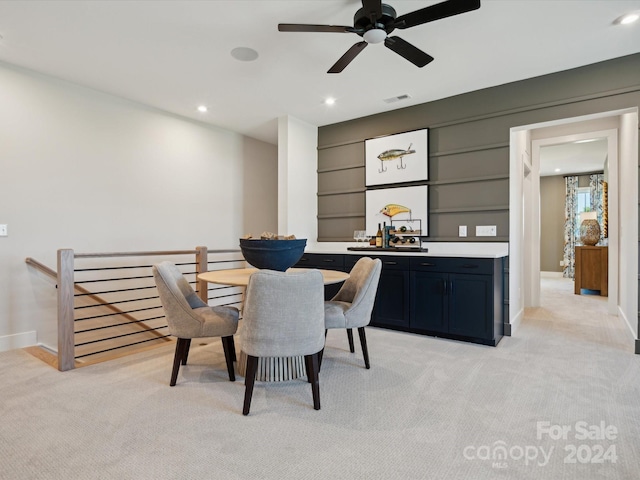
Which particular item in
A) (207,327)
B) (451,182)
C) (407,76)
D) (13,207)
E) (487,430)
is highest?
(407,76)

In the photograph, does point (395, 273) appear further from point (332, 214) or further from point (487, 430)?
point (487, 430)

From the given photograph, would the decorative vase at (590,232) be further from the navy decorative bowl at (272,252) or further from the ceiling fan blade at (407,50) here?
the navy decorative bowl at (272,252)

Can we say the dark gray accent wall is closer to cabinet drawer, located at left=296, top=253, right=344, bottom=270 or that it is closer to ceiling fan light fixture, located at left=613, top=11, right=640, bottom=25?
ceiling fan light fixture, located at left=613, top=11, right=640, bottom=25

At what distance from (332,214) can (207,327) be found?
295 centimetres

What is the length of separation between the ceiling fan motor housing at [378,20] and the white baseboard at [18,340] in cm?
394

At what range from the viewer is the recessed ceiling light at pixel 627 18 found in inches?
100

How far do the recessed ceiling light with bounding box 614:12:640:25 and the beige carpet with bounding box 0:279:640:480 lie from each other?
2.60 m

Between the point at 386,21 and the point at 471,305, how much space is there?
2.53m

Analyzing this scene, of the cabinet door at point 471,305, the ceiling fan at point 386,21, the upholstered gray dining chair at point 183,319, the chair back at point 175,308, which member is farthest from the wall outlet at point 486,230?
the chair back at point 175,308

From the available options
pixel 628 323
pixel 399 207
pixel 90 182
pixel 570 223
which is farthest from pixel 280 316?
pixel 570 223

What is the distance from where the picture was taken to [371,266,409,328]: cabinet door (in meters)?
3.77

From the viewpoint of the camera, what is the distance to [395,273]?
12.6ft

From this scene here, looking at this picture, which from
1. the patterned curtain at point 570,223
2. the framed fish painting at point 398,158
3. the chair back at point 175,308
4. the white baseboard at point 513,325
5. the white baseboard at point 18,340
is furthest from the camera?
the patterned curtain at point 570,223

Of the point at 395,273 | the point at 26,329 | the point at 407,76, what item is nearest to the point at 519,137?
the point at 407,76
